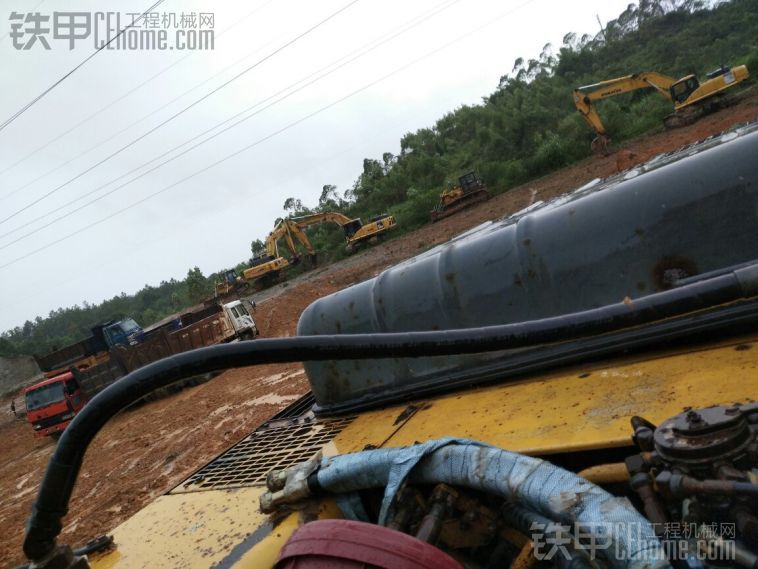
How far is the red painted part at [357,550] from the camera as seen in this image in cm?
126

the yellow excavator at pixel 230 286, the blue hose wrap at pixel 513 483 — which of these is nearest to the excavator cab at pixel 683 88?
the yellow excavator at pixel 230 286

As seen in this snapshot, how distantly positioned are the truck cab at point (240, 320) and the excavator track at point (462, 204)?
48.4ft

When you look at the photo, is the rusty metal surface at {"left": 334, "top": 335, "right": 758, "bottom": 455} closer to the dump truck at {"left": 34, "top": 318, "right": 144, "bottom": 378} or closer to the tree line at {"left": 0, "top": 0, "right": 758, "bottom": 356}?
the dump truck at {"left": 34, "top": 318, "right": 144, "bottom": 378}

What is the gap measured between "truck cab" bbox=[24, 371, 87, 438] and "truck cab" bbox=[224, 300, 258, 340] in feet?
16.4

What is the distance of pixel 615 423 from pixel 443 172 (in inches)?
1760

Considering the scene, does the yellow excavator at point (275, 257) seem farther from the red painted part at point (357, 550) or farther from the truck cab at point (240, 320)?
the red painted part at point (357, 550)

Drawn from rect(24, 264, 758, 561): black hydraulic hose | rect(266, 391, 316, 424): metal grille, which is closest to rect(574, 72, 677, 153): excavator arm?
rect(266, 391, 316, 424): metal grille

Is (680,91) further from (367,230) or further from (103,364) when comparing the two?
(103,364)

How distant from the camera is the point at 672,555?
1152 millimetres

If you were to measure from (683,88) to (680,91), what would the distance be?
0.16 metres

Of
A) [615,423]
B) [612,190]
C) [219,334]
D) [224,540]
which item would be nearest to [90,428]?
[224,540]

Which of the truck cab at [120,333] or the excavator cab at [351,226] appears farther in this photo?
the excavator cab at [351,226]

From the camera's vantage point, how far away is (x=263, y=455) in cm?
265

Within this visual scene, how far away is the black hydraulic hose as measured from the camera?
3.83ft
